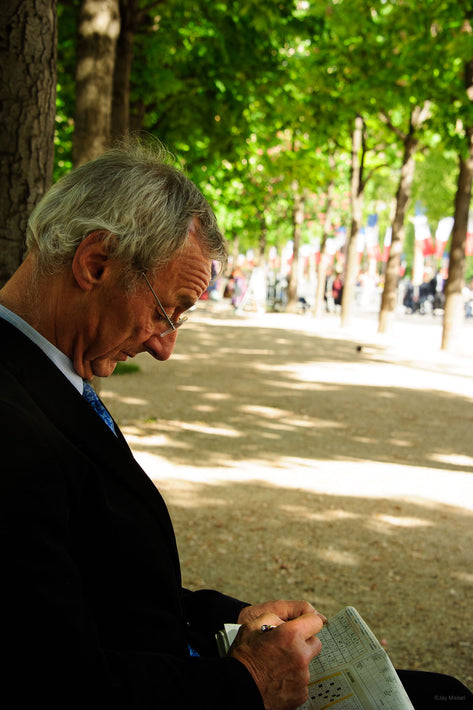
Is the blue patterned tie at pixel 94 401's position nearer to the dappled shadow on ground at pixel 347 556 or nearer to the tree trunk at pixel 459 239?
the dappled shadow on ground at pixel 347 556

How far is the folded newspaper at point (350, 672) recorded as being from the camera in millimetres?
1725

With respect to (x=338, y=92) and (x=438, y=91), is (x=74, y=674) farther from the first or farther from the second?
(x=338, y=92)

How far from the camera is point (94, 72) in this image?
22.2ft

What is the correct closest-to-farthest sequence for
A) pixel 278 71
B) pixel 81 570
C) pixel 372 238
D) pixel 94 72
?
pixel 81 570
pixel 94 72
pixel 278 71
pixel 372 238

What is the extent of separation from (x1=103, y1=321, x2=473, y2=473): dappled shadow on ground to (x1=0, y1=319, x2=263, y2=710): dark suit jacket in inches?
193

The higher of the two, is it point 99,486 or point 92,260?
point 92,260

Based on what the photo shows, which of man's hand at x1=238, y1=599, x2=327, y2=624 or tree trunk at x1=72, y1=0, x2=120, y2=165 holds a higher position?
tree trunk at x1=72, y1=0, x2=120, y2=165

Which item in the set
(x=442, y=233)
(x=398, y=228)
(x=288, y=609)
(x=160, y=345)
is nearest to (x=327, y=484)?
(x=288, y=609)

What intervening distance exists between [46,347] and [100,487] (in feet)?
1.16

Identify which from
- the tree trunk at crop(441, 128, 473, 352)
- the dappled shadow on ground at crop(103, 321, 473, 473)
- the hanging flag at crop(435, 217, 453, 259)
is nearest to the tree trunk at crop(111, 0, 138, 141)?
the dappled shadow on ground at crop(103, 321, 473, 473)

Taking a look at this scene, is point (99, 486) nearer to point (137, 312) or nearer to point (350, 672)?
point (137, 312)

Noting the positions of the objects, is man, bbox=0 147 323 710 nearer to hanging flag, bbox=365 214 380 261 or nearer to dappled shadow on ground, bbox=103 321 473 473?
dappled shadow on ground, bbox=103 321 473 473

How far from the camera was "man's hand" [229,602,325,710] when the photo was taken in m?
1.65

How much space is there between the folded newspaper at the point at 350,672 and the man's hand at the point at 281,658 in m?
0.10
